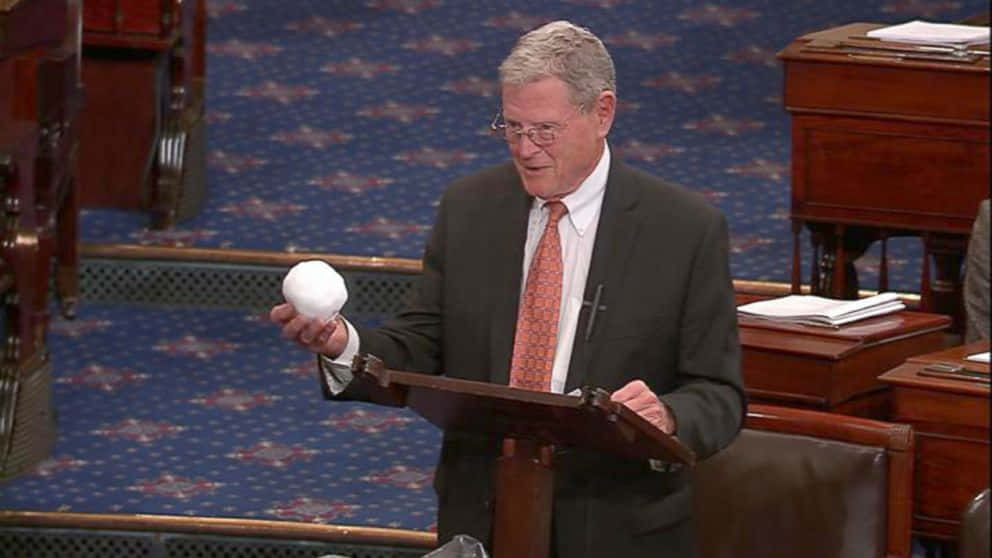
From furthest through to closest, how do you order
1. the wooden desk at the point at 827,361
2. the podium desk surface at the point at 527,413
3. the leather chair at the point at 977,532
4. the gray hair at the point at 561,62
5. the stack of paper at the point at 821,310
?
the stack of paper at the point at 821,310, the wooden desk at the point at 827,361, the gray hair at the point at 561,62, the podium desk surface at the point at 527,413, the leather chair at the point at 977,532

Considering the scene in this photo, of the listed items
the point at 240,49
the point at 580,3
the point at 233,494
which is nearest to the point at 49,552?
the point at 233,494

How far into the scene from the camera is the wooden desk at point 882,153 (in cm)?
539

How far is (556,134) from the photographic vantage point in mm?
3131

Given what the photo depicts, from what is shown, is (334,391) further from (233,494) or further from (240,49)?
(240,49)

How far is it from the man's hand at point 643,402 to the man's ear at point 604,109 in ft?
1.36

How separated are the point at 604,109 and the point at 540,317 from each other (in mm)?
335

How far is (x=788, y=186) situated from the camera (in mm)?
7191

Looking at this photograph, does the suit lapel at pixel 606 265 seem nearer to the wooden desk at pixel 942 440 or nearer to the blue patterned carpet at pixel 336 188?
the wooden desk at pixel 942 440

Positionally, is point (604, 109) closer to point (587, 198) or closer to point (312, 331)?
point (587, 198)

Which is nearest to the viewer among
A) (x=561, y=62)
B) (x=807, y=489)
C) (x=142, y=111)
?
(x=561, y=62)

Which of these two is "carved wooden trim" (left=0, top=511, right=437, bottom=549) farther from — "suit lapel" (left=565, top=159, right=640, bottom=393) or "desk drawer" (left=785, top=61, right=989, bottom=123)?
"suit lapel" (left=565, top=159, right=640, bottom=393)

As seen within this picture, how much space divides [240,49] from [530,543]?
5694mm

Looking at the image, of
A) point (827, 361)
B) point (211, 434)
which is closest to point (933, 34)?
point (827, 361)

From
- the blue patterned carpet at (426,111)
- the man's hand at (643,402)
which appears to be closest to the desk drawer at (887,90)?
the blue patterned carpet at (426,111)
